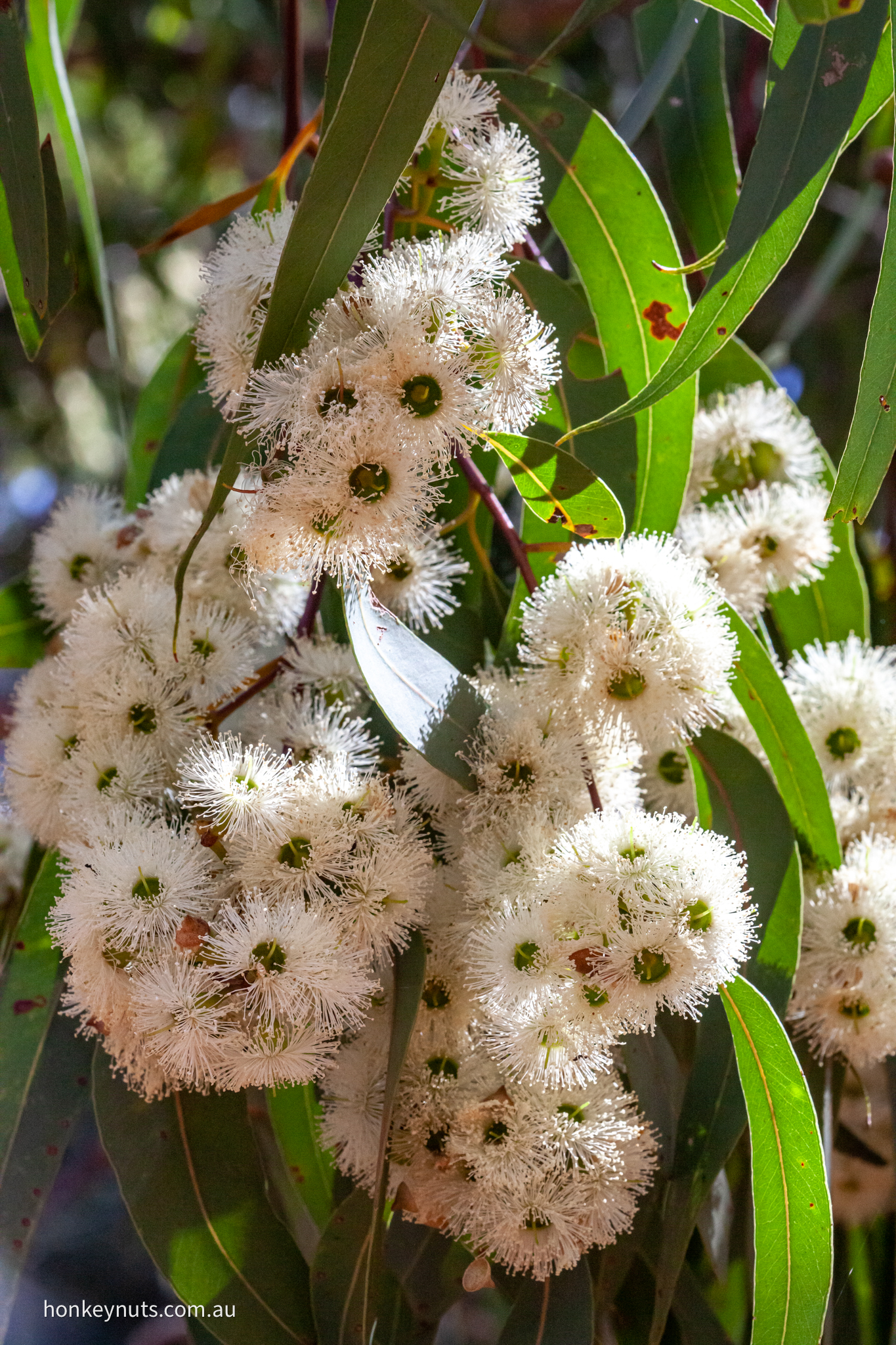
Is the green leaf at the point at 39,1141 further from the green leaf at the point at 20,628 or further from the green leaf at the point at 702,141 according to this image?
the green leaf at the point at 702,141

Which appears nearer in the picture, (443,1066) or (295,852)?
(295,852)

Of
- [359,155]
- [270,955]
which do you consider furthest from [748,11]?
[270,955]

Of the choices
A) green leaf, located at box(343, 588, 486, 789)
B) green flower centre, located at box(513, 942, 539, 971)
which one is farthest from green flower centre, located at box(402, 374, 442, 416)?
green flower centre, located at box(513, 942, 539, 971)

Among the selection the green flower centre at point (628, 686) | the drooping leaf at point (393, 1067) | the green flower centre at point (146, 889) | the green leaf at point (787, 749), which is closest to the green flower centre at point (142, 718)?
the green flower centre at point (146, 889)

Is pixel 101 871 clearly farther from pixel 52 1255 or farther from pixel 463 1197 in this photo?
pixel 52 1255

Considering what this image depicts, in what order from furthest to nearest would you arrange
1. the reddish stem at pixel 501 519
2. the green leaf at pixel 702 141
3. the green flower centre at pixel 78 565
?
the green leaf at pixel 702 141 < the green flower centre at pixel 78 565 < the reddish stem at pixel 501 519

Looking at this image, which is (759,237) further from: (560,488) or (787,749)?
(787,749)

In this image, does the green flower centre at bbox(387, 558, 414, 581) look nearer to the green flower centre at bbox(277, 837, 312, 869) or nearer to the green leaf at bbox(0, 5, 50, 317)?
the green flower centre at bbox(277, 837, 312, 869)

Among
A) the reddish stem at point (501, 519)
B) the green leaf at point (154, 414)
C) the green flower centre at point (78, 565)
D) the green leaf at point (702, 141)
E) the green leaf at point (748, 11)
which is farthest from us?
the green leaf at point (154, 414)
